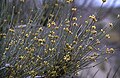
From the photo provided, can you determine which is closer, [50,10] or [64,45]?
[64,45]

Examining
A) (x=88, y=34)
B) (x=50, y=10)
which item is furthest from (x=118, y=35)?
(x=88, y=34)

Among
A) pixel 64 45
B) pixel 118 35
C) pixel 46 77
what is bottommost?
pixel 118 35

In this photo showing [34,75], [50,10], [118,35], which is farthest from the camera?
[118,35]

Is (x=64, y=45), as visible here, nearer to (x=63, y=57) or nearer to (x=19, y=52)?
(x=63, y=57)

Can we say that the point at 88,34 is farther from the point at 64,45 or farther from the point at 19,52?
the point at 19,52

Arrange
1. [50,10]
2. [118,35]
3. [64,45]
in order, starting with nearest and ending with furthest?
1. [64,45]
2. [50,10]
3. [118,35]

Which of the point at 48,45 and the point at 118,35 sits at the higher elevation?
the point at 48,45

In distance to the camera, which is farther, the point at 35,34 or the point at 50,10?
the point at 50,10

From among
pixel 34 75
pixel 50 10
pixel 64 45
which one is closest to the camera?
pixel 34 75

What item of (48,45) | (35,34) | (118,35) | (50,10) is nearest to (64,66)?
(48,45)
